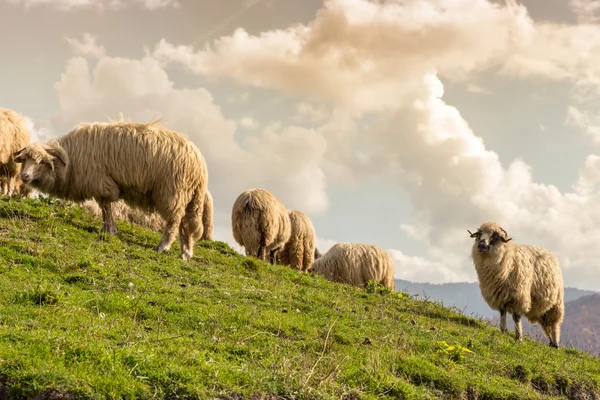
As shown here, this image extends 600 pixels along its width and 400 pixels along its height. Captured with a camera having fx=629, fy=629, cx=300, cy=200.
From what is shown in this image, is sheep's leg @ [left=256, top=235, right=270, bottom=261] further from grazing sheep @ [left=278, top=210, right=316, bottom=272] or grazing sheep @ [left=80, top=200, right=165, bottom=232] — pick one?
grazing sheep @ [left=80, top=200, right=165, bottom=232]

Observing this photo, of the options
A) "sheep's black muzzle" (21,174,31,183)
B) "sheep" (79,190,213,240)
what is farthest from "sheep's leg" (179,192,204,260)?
"sheep" (79,190,213,240)

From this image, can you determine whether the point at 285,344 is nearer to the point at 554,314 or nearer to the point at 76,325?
the point at 76,325

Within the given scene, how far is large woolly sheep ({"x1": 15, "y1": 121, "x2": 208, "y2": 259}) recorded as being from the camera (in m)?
15.7

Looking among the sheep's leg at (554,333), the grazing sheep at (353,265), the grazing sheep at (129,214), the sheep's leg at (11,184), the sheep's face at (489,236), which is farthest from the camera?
the grazing sheep at (353,265)

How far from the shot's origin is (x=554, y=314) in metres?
19.3

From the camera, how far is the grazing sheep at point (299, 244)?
998 inches

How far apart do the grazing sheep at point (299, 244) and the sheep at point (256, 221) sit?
105 inches

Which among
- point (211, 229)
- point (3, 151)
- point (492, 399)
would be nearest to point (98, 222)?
point (3, 151)

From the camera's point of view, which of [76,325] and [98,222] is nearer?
[76,325]

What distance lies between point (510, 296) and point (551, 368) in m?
4.73

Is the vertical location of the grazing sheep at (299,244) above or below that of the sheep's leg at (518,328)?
above

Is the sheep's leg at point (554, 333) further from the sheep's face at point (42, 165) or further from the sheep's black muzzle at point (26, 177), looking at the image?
Result: the sheep's black muzzle at point (26, 177)

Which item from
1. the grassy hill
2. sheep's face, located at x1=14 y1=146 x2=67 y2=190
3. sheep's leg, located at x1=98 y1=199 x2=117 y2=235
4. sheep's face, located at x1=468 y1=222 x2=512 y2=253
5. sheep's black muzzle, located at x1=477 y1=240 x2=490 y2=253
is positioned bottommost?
the grassy hill

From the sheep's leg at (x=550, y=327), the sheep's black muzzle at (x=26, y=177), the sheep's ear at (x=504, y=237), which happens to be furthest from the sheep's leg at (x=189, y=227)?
the sheep's leg at (x=550, y=327)
